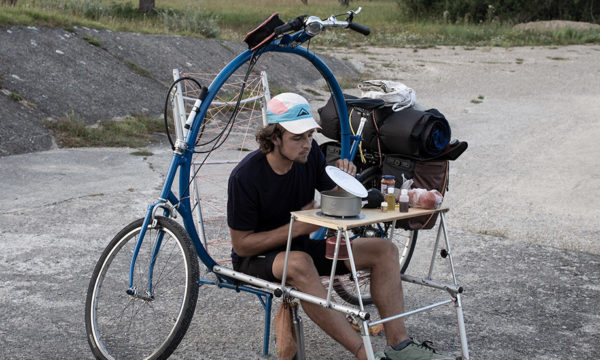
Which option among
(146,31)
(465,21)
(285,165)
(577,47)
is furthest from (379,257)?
(465,21)

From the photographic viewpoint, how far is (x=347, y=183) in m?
3.48

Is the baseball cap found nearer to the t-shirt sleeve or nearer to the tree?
the t-shirt sleeve

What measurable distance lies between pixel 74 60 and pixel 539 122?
7.01 m

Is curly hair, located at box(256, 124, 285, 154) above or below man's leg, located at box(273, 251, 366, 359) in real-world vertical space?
above

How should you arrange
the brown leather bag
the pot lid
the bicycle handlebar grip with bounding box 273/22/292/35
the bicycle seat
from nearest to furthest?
1. the pot lid
2. the brown leather bag
3. the bicycle handlebar grip with bounding box 273/22/292/35
4. the bicycle seat

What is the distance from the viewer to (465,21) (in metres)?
26.7

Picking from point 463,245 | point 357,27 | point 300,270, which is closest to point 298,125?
point 300,270

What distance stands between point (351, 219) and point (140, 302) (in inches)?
65.9

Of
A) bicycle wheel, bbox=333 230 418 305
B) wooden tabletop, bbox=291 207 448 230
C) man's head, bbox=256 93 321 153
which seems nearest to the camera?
wooden tabletop, bbox=291 207 448 230

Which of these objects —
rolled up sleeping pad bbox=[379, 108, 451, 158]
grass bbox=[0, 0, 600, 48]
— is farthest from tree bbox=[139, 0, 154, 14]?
rolled up sleeping pad bbox=[379, 108, 451, 158]

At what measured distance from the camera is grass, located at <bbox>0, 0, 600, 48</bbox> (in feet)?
41.7

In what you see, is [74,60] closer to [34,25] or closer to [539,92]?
[34,25]

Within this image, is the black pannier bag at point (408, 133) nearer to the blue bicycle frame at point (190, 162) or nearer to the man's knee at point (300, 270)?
the blue bicycle frame at point (190, 162)

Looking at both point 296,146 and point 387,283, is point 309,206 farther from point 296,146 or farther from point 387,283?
point 387,283
